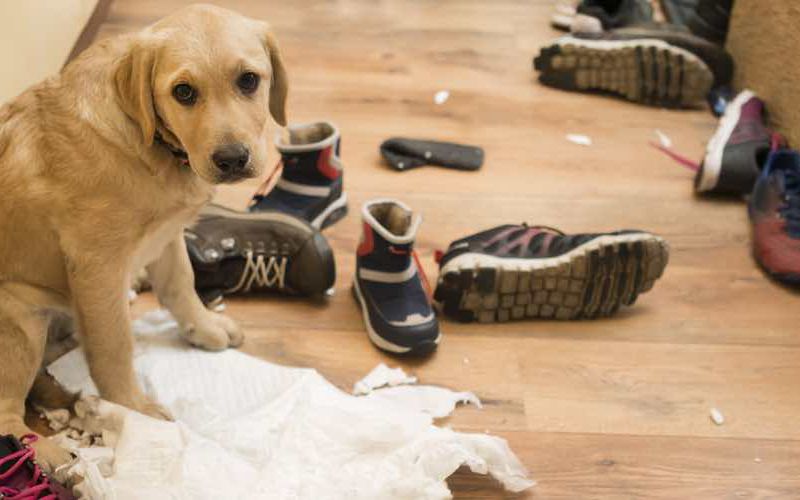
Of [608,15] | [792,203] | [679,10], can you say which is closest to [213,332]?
[792,203]

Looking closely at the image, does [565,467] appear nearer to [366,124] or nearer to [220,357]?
[220,357]

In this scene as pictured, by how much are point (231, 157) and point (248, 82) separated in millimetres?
140

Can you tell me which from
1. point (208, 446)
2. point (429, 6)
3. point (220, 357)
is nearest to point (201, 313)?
point (220, 357)

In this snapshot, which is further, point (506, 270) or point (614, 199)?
point (614, 199)

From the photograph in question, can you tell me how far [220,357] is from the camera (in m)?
1.96

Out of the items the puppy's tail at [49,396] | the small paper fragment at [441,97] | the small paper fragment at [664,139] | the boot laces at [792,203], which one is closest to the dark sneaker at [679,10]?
the small paper fragment at [664,139]

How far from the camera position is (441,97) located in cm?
304

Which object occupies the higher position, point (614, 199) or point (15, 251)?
point (15, 251)

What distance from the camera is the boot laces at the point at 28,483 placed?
58.2 inches

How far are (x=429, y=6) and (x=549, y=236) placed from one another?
5.89 feet

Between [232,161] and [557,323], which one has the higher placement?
[232,161]

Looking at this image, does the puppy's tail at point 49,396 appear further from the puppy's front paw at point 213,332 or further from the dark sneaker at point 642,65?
the dark sneaker at point 642,65

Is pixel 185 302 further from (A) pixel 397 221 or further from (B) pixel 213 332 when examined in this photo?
(A) pixel 397 221

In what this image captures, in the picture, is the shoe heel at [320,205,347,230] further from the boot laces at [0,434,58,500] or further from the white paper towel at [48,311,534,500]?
the boot laces at [0,434,58,500]
